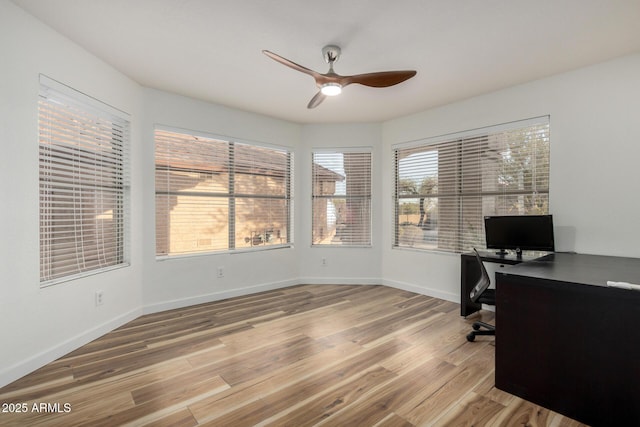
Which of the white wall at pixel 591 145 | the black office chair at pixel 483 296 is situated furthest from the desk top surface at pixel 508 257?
the black office chair at pixel 483 296

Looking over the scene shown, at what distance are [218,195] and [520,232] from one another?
3651 mm

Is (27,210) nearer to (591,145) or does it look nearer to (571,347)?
(571,347)

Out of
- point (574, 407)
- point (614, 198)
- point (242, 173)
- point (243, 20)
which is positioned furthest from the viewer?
point (242, 173)

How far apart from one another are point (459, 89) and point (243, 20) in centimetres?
256

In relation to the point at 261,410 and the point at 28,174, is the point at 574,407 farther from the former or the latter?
the point at 28,174

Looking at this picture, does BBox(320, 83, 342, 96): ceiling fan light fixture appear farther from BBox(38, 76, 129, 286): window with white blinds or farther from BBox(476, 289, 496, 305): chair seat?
BBox(476, 289, 496, 305): chair seat

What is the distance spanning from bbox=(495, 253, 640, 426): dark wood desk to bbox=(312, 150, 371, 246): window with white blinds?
2.86 m

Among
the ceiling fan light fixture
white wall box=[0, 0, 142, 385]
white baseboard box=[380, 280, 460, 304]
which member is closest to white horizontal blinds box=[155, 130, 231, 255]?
white wall box=[0, 0, 142, 385]

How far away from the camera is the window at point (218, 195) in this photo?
147 inches

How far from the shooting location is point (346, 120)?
4.78m

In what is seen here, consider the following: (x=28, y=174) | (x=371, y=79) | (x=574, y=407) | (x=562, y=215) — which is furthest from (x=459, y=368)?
(x=28, y=174)

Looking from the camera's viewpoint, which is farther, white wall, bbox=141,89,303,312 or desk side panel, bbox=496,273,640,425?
white wall, bbox=141,89,303,312

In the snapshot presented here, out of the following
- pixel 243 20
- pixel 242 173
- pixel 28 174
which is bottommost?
pixel 28 174

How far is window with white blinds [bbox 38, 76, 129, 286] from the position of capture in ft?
8.10
